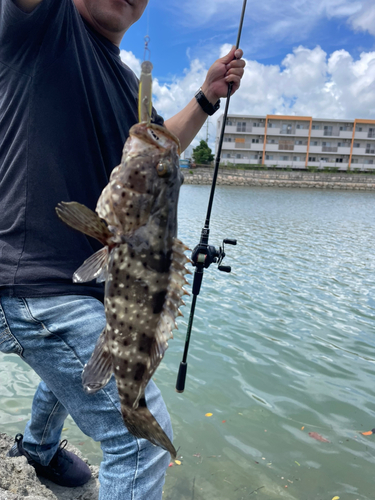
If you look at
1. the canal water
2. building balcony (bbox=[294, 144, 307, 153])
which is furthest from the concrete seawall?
the canal water

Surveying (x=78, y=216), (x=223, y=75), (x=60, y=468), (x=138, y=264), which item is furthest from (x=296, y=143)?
(x=78, y=216)

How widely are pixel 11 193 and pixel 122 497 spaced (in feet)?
5.67

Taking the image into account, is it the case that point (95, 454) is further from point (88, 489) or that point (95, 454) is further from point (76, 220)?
point (76, 220)

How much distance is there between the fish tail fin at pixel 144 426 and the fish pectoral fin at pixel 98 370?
167 mm

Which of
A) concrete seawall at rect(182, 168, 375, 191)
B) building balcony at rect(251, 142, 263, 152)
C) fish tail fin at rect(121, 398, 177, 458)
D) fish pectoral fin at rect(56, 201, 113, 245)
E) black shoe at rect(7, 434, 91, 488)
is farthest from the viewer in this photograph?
building balcony at rect(251, 142, 263, 152)

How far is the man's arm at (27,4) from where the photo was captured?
5.69 feet

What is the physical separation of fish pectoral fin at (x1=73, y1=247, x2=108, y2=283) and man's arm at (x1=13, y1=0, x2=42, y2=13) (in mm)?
1176

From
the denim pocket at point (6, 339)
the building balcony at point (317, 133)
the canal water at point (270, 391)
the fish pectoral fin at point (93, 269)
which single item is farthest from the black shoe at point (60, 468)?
the building balcony at point (317, 133)

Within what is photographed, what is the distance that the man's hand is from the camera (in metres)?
3.11

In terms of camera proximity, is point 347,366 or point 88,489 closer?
point 88,489

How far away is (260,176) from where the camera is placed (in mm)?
61969

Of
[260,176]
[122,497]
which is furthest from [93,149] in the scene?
[260,176]

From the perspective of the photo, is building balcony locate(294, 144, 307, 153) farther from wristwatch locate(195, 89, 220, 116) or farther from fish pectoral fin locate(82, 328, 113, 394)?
fish pectoral fin locate(82, 328, 113, 394)

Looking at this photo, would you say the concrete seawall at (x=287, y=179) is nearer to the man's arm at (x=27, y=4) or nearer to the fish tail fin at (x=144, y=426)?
the man's arm at (x=27, y=4)
